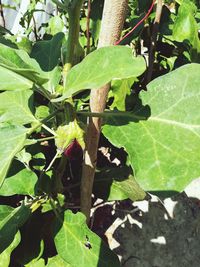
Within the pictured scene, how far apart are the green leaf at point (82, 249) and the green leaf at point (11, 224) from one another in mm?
115

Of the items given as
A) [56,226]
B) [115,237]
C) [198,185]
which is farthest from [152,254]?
[56,226]

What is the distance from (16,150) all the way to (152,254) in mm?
1114

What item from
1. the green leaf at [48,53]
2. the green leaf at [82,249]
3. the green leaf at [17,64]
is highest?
the green leaf at [17,64]

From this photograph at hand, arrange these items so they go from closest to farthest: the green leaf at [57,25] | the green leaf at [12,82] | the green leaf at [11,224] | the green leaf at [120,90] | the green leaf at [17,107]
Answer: the green leaf at [12,82], the green leaf at [17,107], the green leaf at [11,224], the green leaf at [120,90], the green leaf at [57,25]

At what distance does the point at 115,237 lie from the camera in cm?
169

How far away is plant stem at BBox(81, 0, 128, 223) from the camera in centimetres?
78

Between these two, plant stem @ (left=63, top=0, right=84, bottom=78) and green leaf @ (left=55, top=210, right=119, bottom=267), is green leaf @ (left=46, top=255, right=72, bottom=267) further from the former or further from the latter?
plant stem @ (left=63, top=0, right=84, bottom=78)

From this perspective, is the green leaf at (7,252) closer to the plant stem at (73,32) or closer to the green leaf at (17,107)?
the green leaf at (17,107)

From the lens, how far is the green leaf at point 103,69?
1.98ft

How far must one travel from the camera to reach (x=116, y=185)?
1233 millimetres

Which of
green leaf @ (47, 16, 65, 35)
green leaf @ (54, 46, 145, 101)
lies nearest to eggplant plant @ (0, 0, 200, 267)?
green leaf @ (54, 46, 145, 101)

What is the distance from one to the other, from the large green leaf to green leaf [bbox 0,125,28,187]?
18 centimetres

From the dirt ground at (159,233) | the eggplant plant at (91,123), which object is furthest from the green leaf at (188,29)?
the dirt ground at (159,233)

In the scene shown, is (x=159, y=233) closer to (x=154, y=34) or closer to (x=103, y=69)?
(x=154, y=34)
